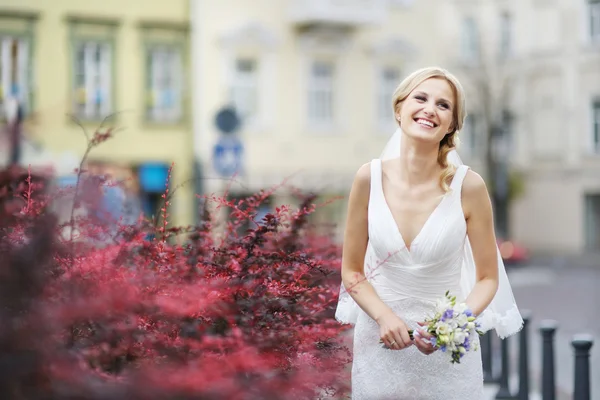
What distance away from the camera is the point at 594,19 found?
112 ft

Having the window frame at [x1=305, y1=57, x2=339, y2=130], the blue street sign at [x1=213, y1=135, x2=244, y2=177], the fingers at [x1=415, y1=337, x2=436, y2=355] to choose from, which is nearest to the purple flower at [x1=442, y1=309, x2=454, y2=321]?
the fingers at [x1=415, y1=337, x2=436, y2=355]

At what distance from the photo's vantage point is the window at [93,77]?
83.9 feet

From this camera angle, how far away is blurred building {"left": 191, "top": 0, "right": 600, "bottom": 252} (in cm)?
2727

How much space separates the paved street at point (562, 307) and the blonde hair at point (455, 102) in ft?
15.2

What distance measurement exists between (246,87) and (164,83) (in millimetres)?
2298

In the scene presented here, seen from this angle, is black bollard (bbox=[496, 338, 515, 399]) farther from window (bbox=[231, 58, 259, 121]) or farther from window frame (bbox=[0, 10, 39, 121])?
window (bbox=[231, 58, 259, 121])

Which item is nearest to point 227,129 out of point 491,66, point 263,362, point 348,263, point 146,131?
point 146,131

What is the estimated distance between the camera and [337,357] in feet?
11.4

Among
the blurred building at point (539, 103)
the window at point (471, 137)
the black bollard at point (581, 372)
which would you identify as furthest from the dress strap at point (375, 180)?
the window at point (471, 137)

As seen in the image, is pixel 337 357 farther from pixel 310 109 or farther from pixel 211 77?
pixel 310 109

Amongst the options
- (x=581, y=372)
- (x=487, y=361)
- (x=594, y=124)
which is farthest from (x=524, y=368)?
(x=594, y=124)

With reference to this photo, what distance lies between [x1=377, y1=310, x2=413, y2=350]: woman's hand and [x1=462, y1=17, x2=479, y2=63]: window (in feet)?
112

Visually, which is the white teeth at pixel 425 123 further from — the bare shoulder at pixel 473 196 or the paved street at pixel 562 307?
the paved street at pixel 562 307

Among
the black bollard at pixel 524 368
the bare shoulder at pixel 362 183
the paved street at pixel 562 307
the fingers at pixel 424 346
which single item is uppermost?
the bare shoulder at pixel 362 183
